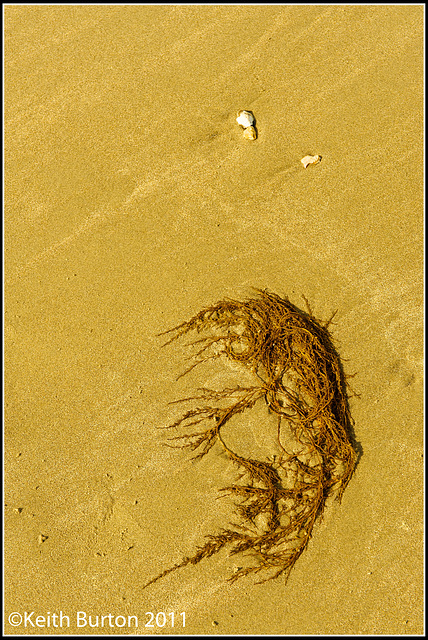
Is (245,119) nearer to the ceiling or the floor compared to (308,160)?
nearer to the ceiling

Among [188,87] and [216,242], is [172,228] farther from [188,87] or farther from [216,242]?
[188,87]

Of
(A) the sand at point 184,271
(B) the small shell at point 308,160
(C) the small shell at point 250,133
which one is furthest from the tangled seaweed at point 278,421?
(C) the small shell at point 250,133

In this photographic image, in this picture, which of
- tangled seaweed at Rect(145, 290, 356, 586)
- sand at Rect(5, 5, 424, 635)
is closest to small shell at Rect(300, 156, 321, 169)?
sand at Rect(5, 5, 424, 635)

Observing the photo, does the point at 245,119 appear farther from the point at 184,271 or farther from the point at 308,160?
the point at 184,271

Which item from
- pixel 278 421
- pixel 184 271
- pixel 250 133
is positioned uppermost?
pixel 250 133

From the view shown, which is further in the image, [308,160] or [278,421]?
[308,160]

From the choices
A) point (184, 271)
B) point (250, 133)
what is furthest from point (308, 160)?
point (184, 271)

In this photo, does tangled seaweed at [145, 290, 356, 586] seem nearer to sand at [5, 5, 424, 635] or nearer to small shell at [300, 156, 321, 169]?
sand at [5, 5, 424, 635]
